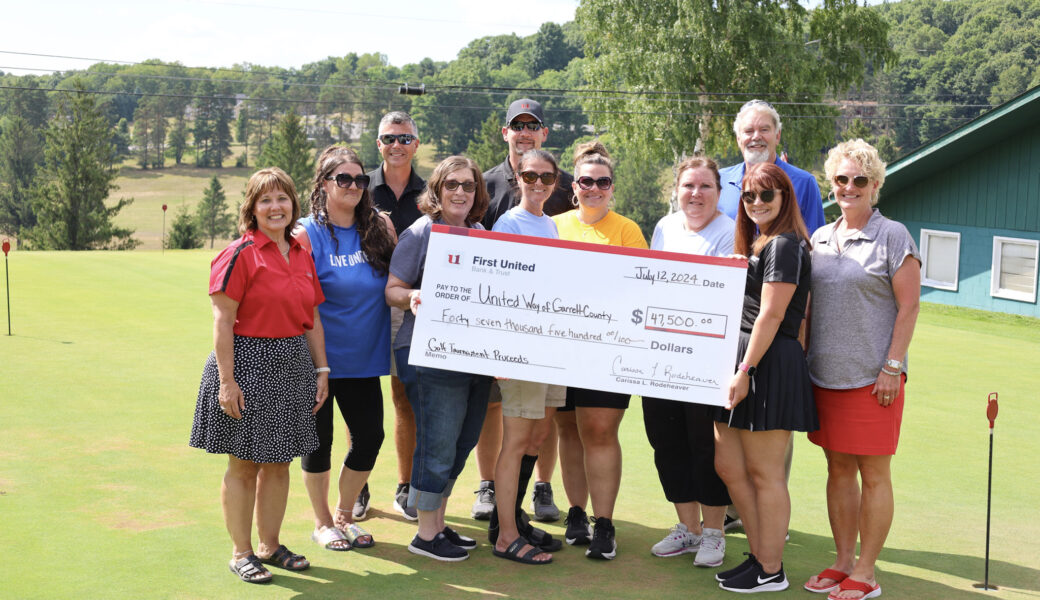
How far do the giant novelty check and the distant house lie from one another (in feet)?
54.2

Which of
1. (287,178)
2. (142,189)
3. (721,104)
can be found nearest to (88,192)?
(142,189)

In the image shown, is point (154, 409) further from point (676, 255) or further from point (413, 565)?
point (676, 255)

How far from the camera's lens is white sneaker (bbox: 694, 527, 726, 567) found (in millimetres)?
5133

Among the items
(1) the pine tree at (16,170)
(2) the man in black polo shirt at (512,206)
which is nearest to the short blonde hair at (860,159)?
(2) the man in black polo shirt at (512,206)

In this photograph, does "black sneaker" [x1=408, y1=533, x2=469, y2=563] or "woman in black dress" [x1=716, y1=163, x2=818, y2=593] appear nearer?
"woman in black dress" [x1=716, y1=163, x2=818, y2=593]

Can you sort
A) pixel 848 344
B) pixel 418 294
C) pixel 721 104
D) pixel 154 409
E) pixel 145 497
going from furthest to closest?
1. pixel 721 104
2. pixel 154 409
3. pixel 145 497
4. pixel 418 294
5. pixel 848 344

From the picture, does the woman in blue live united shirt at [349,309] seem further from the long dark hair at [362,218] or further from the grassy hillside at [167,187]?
the grassy hillside at [167,187]

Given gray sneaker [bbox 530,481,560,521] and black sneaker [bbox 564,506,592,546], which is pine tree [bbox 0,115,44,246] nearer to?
gray sneaker [bbox 530,481,560,521]

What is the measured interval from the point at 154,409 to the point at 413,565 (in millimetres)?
4613

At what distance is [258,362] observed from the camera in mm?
4699

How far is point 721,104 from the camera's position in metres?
32.7

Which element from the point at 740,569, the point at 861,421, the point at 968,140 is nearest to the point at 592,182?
the point at 861,421

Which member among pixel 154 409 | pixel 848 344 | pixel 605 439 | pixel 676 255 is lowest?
pixel 154 409

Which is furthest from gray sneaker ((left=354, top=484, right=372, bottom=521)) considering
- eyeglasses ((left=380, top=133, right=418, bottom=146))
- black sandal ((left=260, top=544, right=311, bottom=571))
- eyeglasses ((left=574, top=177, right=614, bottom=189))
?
eyeglasses ((left=574, top=177, right=614, bottom=189))
